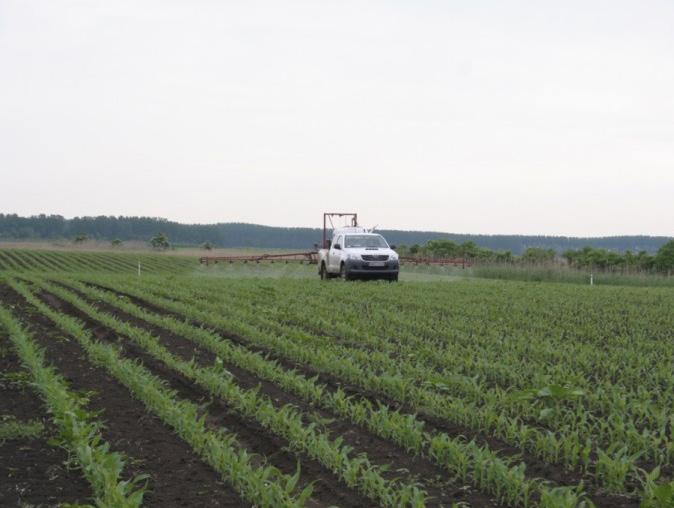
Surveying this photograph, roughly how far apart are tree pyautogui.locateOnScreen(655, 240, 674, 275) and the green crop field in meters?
38.6

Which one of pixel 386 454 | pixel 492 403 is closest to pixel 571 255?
pixel 492 403

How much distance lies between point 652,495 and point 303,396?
13.1 ft

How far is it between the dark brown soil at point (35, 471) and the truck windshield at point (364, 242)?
771 inches

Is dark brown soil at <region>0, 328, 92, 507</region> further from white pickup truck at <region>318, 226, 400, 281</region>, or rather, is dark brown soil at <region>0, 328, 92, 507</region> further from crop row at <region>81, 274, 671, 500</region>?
white pickup truck at <region>318, 226, 400, 281</region>

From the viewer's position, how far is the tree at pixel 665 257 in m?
50.7

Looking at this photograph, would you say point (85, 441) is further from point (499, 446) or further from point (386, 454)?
→ point (499, 446)

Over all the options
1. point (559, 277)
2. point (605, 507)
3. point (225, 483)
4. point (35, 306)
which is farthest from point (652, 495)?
point (559, 277)

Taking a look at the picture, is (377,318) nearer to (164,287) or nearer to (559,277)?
(164,287)

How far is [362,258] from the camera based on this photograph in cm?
2603

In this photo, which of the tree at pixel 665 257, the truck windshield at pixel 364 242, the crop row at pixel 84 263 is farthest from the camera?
the crop row at pixel 84 263

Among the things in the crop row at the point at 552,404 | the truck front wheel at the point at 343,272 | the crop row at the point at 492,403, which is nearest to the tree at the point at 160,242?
the truck front wheel at the point at 343,272

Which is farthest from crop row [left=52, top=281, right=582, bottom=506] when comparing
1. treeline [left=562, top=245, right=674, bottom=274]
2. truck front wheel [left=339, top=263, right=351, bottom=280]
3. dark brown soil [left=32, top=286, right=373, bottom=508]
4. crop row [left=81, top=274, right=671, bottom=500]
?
treeline [left=562, top=245, right=674, bottom=274]

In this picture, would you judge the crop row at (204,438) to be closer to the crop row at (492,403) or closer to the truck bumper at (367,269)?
the crop row at (492,403)

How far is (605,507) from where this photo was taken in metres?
4.99
